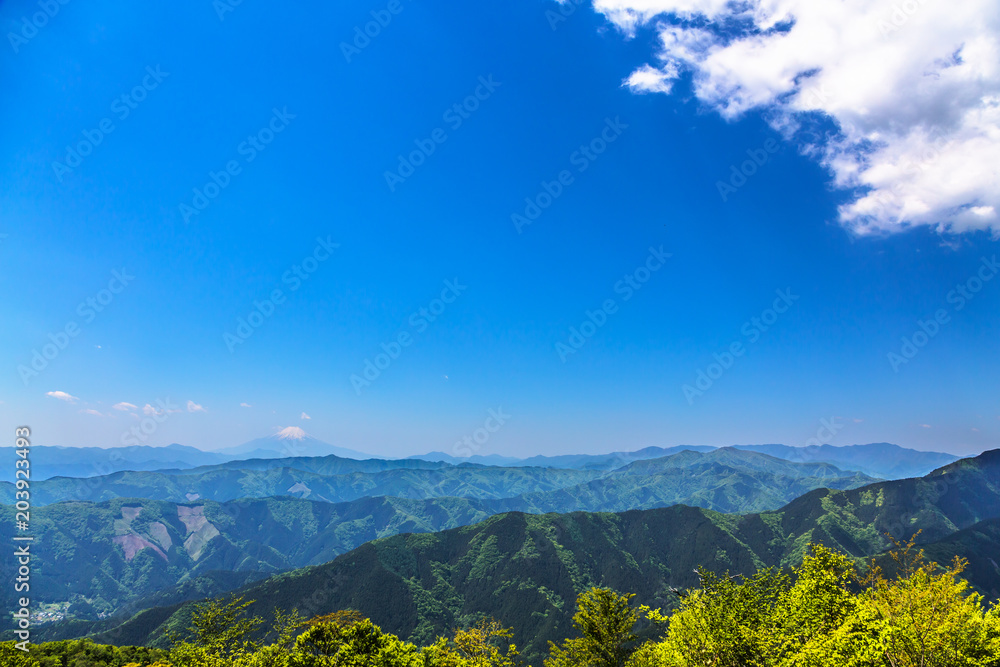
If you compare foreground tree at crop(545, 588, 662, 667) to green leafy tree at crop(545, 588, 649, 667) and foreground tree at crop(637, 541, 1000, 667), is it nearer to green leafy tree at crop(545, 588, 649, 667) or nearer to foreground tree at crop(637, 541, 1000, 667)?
green leafy tree at crop(545, 588, 649, 667)

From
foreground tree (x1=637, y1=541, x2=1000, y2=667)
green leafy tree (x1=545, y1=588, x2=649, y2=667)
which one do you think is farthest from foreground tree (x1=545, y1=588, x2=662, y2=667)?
foreground tree (x1=637, y1=541, x2=1000, y2=667)

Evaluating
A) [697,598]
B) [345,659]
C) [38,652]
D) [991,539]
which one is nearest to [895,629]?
[697,598]

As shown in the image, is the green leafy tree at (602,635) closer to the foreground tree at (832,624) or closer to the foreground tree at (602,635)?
the foreground tree at (602,635)

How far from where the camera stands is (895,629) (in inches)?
1048

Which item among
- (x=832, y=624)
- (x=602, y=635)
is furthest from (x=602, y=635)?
(x=832, y=624)

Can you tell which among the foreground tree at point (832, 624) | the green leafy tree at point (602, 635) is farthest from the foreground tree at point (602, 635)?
the foreground tree at point (832, 624)

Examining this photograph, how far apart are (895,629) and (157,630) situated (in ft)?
850

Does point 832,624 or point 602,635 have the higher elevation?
point 832,624

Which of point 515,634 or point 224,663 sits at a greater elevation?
point 224,663

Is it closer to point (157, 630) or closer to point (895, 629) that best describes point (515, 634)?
point (157, 630)

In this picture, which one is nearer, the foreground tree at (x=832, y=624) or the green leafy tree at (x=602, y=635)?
the foreground tree at (x=832, y=624)

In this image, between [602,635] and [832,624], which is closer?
[602,635]

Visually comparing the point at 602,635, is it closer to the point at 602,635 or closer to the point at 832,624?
the point at 602,635

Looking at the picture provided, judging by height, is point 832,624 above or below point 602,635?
Result: above
